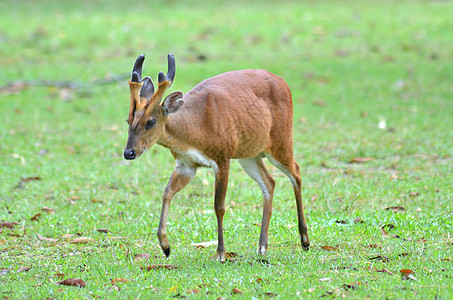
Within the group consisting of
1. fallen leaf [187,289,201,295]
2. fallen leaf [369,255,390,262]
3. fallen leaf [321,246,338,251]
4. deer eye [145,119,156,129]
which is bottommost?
fallen leaf [321,246,338,251]

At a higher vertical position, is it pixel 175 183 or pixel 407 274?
pixel 175 183

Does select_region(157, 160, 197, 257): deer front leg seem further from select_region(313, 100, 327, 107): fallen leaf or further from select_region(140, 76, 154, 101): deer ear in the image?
select_region(313, 100, 327, 107): fallen leaf

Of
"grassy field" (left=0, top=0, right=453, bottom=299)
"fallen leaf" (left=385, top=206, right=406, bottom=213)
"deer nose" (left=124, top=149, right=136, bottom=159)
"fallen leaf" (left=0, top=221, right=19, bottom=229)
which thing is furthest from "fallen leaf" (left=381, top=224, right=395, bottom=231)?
"fallen leaf" (left=0, top=221, right=19, bottom=229)

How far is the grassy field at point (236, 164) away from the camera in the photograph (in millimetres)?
5164

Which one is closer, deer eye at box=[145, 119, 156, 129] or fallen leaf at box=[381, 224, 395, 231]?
deer eye at box=[145, 119, 156, 129]

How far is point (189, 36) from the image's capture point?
16.4 m

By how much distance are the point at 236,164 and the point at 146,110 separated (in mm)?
3974

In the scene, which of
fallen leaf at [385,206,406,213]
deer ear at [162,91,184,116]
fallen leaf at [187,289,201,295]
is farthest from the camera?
fallen leaf at [385,206,406,213]

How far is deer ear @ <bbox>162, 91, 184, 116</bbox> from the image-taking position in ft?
17.1

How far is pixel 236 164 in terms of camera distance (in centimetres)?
899

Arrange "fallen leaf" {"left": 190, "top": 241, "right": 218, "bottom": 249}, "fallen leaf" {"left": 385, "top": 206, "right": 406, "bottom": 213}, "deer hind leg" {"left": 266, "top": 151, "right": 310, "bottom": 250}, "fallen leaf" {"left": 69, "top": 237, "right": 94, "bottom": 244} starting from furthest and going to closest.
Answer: "fallen leaf" {"left": 385, "top": 206, "right": 406, "bottom": 213}
"fallen leaf" {"left": 69, "top": 237, "right": 94, "bottom": 244}
"fallen leaf" {"left": 190, "top": 241, "right": 218, "bottom": 249}
"deer hind leg" {"left": 266, "top": 151, "right": 310, "bottom": 250}

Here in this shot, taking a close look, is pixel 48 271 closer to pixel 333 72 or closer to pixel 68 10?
pixel 333 72

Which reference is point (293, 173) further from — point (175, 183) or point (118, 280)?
point (118, 280)

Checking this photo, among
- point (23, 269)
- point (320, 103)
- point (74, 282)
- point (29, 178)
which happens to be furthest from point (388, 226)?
point (320, 103)
